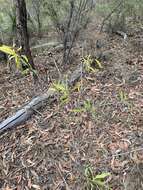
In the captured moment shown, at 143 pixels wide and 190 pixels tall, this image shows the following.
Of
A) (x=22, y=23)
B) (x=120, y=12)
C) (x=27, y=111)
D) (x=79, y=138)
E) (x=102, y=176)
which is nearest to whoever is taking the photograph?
(x=102, y=176)

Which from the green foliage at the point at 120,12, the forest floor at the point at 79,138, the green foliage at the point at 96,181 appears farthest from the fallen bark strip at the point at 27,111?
the green foliage at the point at 120,12

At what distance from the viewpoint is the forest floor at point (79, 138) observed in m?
2.84

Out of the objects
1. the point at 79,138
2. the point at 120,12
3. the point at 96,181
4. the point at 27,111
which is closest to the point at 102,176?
the point at 96,181

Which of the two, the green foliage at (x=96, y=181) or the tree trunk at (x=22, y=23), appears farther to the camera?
the tree trunk at (x=22, y=23)

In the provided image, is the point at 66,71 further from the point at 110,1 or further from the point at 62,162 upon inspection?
the point at 110,1

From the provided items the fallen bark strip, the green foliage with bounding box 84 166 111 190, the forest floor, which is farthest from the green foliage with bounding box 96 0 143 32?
the green foliage with bounding box 84 166 111 190

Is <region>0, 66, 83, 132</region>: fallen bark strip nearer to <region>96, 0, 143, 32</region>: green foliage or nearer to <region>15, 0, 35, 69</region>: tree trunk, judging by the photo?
<region>15, 0, 35, 69</region>: tree trunk

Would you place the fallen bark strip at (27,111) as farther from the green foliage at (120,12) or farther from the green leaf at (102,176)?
the green foliage at (120,12)

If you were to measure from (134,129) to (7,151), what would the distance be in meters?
1.43

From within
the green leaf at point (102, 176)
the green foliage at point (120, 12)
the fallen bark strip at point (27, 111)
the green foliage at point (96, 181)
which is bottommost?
the green foliage at point (96, 181)

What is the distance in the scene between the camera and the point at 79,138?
3258 millimetres

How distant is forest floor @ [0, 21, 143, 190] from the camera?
284 cm

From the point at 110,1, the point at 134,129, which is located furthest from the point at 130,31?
the point at 134,129

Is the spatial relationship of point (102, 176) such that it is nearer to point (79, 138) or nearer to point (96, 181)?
point (96, 181)
